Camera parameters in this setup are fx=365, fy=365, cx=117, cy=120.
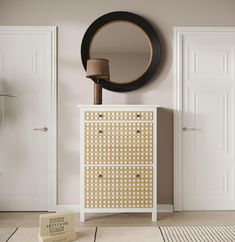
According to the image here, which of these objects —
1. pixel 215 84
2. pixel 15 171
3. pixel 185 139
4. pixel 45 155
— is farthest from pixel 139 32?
pixel 15 171

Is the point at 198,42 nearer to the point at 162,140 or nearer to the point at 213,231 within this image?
the point at 162,140

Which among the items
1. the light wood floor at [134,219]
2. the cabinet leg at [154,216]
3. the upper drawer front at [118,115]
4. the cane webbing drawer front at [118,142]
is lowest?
the light wood floor at [134,219]

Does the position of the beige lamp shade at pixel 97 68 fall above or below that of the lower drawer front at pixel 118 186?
above

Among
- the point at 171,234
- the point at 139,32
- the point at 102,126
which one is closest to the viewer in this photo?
the point at 171,234

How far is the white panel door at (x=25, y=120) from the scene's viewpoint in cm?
403

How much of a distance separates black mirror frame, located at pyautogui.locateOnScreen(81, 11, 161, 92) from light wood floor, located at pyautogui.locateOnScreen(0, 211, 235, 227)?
4.53ft

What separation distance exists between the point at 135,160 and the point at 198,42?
4.99 ft

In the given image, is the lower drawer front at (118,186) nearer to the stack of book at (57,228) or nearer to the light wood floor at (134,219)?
the light wood floor at (134,219)

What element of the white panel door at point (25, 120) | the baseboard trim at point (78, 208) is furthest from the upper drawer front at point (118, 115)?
the baseboard trim at point (78, 208)

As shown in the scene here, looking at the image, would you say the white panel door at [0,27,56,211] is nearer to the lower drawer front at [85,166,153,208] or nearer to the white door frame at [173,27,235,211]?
the lower drawer front at [85,166,153,208]

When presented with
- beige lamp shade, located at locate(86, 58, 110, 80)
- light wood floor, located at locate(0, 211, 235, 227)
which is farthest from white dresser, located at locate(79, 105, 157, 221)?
beige lamp shade, located at locate(86, 58, 110, 80)

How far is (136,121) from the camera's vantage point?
3648mm

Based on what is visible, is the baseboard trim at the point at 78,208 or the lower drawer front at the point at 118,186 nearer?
the lower drawer front at the point at 118,186

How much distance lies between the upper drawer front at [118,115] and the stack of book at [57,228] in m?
1.11
